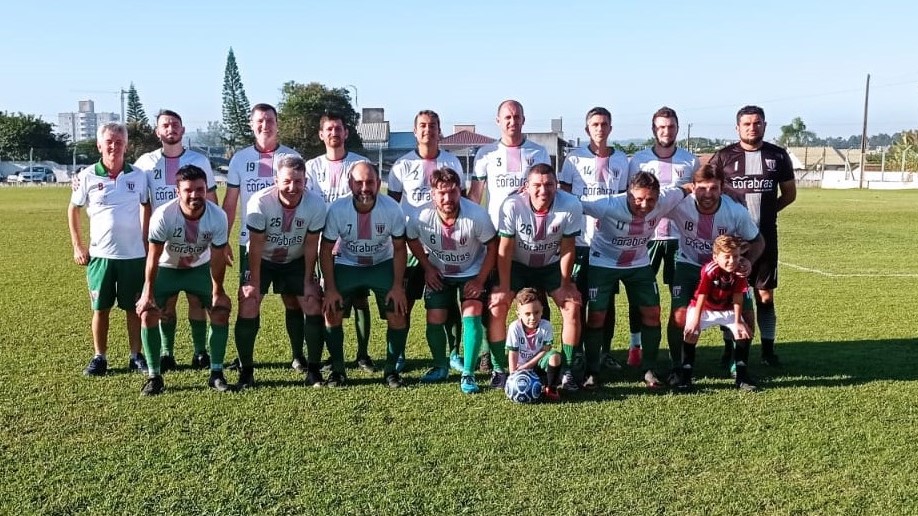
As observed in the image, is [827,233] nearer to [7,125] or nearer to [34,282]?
[34,282]

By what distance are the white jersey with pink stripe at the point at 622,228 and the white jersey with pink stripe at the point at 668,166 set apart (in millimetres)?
261

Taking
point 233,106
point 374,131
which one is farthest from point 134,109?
point 374,131

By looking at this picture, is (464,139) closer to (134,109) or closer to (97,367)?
A: (134,109)

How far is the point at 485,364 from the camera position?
5.91 metres

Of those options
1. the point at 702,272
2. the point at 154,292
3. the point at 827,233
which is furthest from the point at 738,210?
the point at 827,233

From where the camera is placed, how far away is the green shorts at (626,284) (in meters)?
5.48

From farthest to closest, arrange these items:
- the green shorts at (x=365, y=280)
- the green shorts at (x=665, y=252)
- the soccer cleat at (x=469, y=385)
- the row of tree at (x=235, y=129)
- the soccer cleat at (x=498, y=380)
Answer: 1. the row of tree at (x=235, y=129)
2. the green shorts at (x=665, y=252)
3. the green shorts at (x=365, y=280)
4. the soccer cleat at (x=498, y=380)
5. the soccer cleat at (x=469, y=385)

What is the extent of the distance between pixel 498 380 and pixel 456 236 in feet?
3.48

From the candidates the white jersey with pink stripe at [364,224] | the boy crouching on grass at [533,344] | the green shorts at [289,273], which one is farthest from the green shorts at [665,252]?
the green shorts at [289,273]

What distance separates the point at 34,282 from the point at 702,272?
28.4 feet

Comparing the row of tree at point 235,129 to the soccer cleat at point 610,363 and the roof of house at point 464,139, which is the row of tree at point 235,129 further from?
the soccer cleat at point 610,363

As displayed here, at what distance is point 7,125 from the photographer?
233 feet

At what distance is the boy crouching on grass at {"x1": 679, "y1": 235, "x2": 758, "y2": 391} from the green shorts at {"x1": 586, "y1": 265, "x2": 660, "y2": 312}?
0.31 meters

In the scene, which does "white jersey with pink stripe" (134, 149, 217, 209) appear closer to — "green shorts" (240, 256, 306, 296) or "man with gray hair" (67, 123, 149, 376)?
"man with gray hair" (67, 123, 149, 376)
